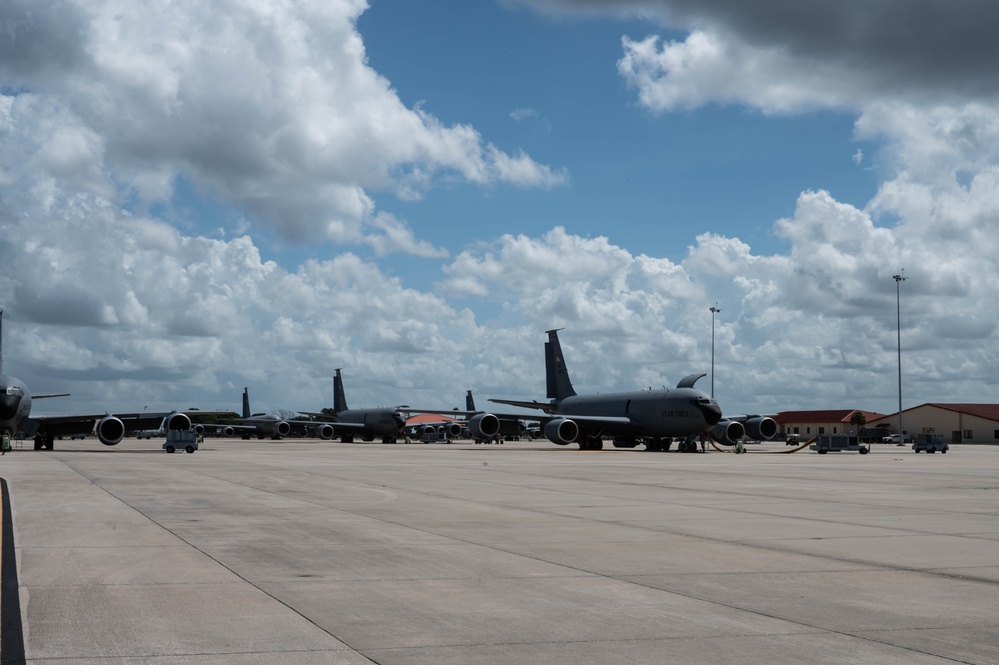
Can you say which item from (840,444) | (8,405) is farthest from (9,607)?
(840,444)

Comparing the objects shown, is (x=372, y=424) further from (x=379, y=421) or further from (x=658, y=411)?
(x=658, y=411)

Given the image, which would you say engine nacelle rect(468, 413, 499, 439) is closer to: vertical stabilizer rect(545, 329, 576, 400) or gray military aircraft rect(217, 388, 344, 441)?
vertical stabilizer rect(545, 329, 576, 400)

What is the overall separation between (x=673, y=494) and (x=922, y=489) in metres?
7.16

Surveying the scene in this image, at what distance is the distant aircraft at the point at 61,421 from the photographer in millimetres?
47094

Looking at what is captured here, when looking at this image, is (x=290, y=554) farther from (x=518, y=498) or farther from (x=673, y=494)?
(x=673, y=494)

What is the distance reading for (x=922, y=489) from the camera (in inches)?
951

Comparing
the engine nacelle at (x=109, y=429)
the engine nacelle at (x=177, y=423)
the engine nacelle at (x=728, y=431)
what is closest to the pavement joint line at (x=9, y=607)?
the engine nacelle at (x=177, y=423)

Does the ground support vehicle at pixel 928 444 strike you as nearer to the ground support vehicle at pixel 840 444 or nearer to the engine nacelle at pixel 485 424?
the ground support vehicle at pixel 840 444

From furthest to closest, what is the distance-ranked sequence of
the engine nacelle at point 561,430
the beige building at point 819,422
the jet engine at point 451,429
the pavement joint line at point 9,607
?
the beige building at point 819,422 < the jet engine at point 451,429 < the engine nacelle at point 561,430 < the pavement joint line at point 9,607

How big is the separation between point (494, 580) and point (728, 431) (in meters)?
53.3

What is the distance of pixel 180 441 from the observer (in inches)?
2058

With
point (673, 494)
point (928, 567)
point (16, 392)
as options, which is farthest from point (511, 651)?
point (16, 392)

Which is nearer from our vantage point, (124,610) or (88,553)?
(124,610)

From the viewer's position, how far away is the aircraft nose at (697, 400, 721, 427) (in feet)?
180
